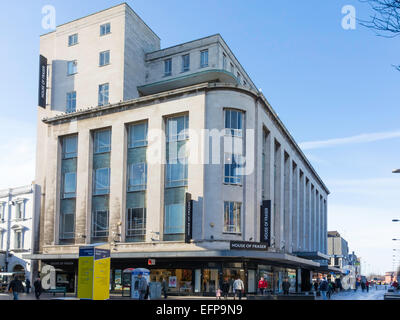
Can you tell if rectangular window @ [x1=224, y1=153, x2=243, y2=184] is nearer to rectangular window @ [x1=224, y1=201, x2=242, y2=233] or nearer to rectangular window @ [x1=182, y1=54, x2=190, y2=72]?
rectangular window @ [x1=224, y1=201, x2=242, y2=233]

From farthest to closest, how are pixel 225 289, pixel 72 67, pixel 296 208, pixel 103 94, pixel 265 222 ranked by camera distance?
pixel 296 208 < pixel 72 67 < pixel 103 94 < pixel 265 222 < pixel 225 289

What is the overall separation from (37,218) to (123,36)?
21.3m

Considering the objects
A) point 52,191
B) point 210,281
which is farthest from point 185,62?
point 210,281

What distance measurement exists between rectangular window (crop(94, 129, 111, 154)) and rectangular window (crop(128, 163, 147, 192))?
140 inches

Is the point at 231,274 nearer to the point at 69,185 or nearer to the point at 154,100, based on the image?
the point at 154,100

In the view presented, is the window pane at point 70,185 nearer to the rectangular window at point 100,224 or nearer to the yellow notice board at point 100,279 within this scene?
the rectangular window at point 100,224

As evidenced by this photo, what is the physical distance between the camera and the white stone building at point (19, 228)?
49250mm

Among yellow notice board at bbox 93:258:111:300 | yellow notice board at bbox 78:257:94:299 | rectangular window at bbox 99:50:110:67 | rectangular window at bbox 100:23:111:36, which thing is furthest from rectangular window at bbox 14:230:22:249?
yellow notice board at bbox 78:257:94:299

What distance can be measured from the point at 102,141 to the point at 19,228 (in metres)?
14.6

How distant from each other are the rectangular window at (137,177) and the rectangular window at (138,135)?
6.21 ft

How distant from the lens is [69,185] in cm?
4616
